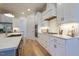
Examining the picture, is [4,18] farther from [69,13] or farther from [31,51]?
[31,51]

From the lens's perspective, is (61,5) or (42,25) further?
(42,25)

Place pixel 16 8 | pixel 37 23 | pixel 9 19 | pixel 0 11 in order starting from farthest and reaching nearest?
pixel 37 23
pixel 16 8
pixel 9 19
pixel 0 11

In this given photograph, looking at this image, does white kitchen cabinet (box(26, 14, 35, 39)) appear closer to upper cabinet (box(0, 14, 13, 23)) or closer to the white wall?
the white wall

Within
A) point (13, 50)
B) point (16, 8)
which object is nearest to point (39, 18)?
point (16, 8)

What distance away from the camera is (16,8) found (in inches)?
150

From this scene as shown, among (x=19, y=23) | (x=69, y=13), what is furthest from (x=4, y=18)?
(x=69, y=13)

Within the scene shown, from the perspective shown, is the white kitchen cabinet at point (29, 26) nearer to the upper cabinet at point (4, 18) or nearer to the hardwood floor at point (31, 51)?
the hardwood floor at point (31, 51)

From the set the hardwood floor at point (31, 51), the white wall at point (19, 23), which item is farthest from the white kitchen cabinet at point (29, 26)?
the white wall at point (19, 23)

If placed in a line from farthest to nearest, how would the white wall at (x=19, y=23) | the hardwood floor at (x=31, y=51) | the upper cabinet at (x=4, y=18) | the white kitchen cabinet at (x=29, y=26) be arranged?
the white kitchen cabinet at (x=29, y=26) → the hardwood floor at (x=31, y=51) → the white wall at (x=19, y=23) → the upper cabinet at (x=4, y=18)

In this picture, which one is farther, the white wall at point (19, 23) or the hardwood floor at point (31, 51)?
the hardwood floor at point (31, 51)

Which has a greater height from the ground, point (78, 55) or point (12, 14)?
point (12, 14)

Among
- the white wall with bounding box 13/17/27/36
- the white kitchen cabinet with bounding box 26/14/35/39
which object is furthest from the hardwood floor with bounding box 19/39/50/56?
the white wall with bounding box 13/17/27/36

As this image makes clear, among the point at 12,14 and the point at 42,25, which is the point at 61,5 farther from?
the point at 42,25

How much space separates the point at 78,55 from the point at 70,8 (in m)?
1.23
